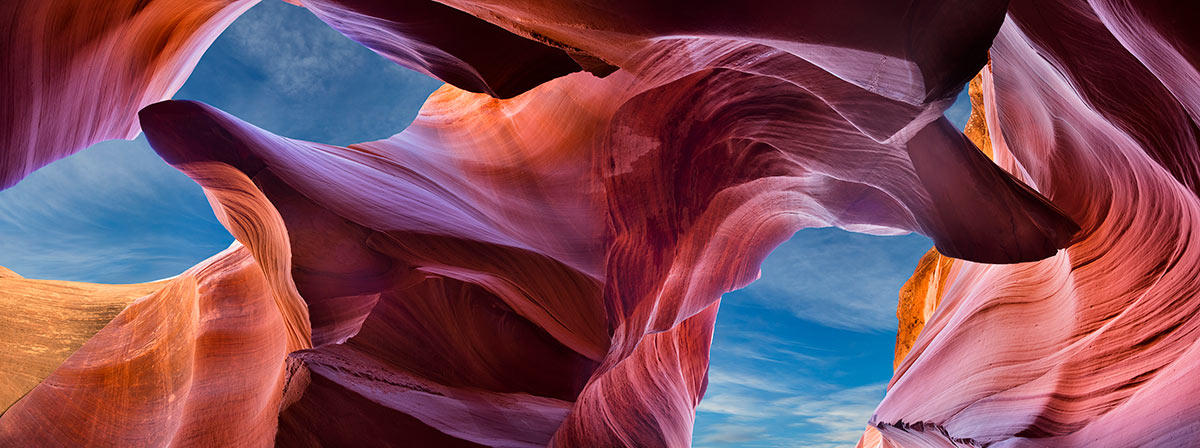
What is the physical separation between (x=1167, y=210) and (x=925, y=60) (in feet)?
5.93

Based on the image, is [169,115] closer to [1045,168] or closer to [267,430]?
[267,430]

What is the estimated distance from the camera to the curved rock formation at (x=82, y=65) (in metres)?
2.51

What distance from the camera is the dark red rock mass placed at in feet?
8.71

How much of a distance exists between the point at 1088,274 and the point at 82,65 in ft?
16.3

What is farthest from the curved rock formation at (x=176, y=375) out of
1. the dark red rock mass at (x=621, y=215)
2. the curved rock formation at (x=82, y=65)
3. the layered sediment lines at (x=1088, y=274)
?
the layered sediment lines at (x=1088, y=274)

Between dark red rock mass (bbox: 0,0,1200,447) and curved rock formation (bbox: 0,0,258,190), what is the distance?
2 centimetres

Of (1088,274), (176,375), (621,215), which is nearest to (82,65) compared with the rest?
(176,375)

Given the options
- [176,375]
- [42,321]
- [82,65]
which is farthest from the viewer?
[42,321]

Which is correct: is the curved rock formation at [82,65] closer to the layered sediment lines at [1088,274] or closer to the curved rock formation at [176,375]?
the curved rock formation at [176,375]

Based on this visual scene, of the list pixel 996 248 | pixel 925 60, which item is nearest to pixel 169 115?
pixel 925 60

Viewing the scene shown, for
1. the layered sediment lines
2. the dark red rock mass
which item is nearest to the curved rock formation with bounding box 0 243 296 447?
the dark red rock mass

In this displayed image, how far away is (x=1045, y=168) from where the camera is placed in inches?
159

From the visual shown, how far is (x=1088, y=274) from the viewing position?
3658 mm

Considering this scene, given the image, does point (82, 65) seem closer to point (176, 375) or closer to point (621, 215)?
point (176, 375)
